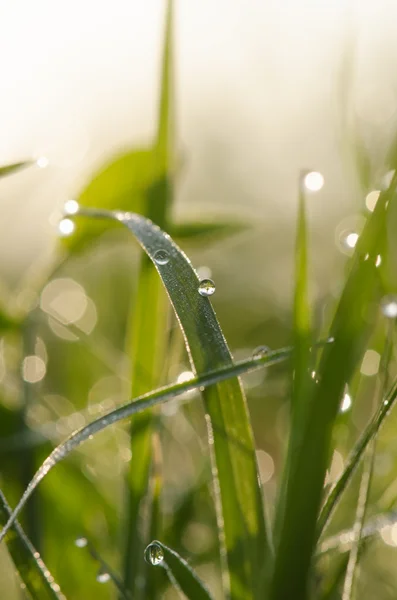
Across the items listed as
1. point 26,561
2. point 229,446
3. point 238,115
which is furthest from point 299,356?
Result: point 238,115

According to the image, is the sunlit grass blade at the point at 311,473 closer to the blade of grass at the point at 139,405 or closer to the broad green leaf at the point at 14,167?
the blade of grass at the point at 139,405

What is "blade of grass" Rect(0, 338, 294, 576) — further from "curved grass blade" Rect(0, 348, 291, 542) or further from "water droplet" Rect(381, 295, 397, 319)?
"water droplet" Rect(381, 295, 397, 319)

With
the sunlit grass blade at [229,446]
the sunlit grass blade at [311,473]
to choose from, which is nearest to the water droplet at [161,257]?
the sunlit grass blade at [229,446]

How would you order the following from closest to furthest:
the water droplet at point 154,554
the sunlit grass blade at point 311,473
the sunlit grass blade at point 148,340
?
the sunlit grass blade at point 311,473
the water droplet at point 154,554
the sunlit grass blade at point 148,340

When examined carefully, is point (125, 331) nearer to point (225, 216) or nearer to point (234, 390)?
point (225, 216)

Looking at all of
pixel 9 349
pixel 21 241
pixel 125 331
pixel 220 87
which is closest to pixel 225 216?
pixel 9 349

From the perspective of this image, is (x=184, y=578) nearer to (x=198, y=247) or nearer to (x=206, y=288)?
(x=206, y=288)
